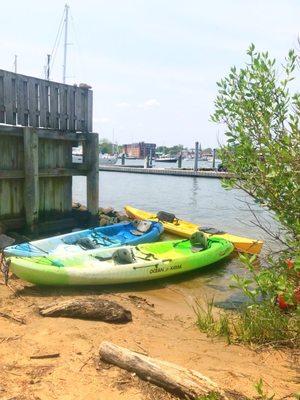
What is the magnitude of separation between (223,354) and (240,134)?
8.34 ft

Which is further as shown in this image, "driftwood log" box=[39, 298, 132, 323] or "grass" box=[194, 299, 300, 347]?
"driftwood log" box=[39, 298, 132, 323]

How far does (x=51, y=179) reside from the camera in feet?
38.4

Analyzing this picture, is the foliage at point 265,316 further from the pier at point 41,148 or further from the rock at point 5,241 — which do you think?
the pier at point 41,148

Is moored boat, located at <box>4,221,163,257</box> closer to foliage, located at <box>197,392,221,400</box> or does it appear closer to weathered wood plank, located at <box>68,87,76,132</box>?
weathered wood plank, located at <box>68,87,76,132</box>

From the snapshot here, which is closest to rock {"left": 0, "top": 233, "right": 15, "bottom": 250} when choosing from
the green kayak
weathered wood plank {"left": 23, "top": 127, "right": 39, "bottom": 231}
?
weathered wood plank {"left": 23, "top": 127, "right": 39, "bottom": 231}

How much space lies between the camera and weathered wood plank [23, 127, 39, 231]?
10.3m

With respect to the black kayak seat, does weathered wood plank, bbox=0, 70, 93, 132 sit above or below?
above

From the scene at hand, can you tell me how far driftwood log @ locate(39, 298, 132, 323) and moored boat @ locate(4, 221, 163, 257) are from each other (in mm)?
2551

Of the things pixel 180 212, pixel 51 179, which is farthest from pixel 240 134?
pixel 180 212

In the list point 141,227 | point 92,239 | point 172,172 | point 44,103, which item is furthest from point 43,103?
point 172,172

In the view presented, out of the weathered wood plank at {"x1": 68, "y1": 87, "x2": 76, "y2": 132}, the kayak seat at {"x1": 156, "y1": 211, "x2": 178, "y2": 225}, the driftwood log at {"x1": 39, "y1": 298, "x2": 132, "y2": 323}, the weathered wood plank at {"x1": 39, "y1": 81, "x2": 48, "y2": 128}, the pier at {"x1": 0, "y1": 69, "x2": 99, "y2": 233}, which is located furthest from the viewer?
the kayak seat at {"x1": 156, "y1": 211, "x2": 178, "y2": 225}

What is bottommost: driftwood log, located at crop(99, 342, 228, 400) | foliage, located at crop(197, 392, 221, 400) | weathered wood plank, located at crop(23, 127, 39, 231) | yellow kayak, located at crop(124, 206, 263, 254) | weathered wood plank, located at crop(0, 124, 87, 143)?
yellow kayak, located at crop(124, 206, 263, 254)

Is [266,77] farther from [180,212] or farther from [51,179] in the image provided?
[180,212]

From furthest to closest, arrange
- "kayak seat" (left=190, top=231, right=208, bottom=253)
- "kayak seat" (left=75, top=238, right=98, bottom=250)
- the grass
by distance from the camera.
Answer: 1. "kayak seat" (left=190, top=231, right=208, bottom=253)
2. "kayak seat" (left=75, top=238, right=98, bottom=250)
3. the grass
